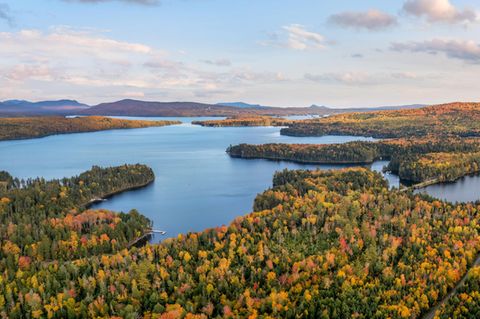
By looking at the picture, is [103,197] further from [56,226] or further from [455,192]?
[455,192]

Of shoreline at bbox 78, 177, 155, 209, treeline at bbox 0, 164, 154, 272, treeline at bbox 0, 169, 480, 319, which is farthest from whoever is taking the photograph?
shoreline at bbox 78, 177, 155, 209

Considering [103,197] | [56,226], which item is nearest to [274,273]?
[56,226]

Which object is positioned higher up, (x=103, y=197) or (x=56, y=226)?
(x=56, y=226)

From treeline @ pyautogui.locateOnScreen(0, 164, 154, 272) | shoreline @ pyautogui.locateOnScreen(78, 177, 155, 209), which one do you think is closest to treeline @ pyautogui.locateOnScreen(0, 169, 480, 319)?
treeline @ pyautogui.locateOnScreen(0, 164, 154, 272)

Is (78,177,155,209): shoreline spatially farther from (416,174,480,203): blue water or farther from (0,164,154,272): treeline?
(416,174,480,203): blue water

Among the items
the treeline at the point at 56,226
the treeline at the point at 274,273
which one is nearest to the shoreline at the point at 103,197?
the treeline at the point at 56,226

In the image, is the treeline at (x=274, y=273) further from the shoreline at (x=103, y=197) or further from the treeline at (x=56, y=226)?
the shoreline at (x=103, y=197)

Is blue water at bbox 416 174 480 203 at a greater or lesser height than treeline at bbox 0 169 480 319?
greater
